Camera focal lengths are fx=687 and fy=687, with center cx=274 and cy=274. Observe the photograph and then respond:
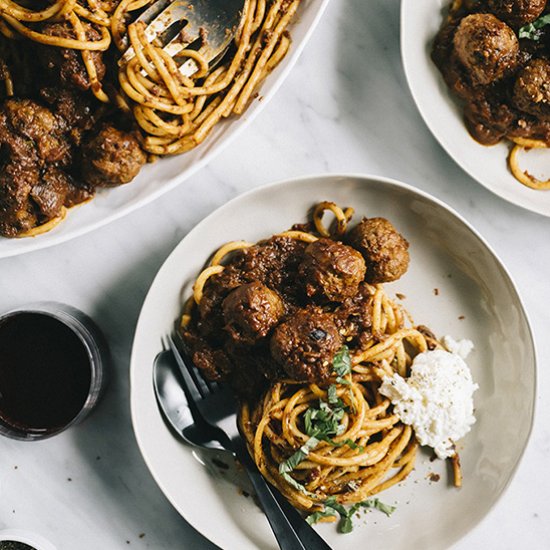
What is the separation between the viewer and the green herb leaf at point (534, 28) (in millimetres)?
2834

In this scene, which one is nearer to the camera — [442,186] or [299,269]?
[299,269]

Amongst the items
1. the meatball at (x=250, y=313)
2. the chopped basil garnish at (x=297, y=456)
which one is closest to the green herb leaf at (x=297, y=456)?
the chopped basil garnish at (x=297, y=456)

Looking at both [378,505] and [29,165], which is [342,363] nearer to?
[378,505]

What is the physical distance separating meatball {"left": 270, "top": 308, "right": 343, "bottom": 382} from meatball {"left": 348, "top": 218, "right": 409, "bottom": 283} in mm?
313

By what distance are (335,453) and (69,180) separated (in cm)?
154

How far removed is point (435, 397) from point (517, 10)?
160 cm

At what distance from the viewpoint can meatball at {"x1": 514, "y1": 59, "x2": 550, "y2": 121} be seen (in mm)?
2756

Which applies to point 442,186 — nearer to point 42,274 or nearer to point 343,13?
point 343,13

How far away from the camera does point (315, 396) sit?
284 centimetres

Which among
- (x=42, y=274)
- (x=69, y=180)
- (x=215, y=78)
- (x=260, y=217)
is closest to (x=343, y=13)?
(x=215, y=78)

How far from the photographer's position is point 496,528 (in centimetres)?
312

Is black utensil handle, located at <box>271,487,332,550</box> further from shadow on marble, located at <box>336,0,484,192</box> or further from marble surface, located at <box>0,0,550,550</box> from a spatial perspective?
shadow on marble, located at <box>336,0,484,192</box>

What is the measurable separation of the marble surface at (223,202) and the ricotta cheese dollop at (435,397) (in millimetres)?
512

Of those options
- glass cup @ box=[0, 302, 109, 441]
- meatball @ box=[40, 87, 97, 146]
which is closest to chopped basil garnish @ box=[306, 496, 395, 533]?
glass cup @ box=[0, 302, 109, 441]
